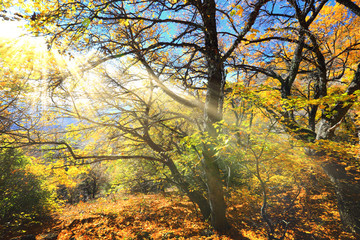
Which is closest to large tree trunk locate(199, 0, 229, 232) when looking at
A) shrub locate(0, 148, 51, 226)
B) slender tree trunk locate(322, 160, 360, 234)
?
slender tree trunk locate(322, 160, 360, 234)

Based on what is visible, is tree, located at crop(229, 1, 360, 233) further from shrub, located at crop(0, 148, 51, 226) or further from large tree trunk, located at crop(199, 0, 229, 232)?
shrub, located at crop(0, 148, 51, 226)

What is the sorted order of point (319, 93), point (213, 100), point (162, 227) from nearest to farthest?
point (213, 100) < point (319, 93) < point (162, 227)

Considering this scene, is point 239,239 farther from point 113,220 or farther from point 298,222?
point 113,220

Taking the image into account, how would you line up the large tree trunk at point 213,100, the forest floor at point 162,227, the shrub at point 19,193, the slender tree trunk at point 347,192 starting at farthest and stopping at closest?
the shrub at point 19,193 < the forest floor at point 162,227 < the slender tree trunk at point 347,192 < the large tree trunk at point 213,100

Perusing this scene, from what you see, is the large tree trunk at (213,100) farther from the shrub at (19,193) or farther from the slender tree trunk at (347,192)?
the shrub at (19,193)

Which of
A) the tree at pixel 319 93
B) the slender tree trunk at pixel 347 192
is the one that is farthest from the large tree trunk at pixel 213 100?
the slender tree trunk at pixel 347 192

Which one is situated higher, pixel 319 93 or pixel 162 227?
pixel 319 93

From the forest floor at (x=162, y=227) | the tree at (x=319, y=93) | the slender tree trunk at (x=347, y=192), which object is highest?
the tree at (x=319, y=93)

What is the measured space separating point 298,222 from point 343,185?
4427mm

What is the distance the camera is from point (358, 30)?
22.9 ft

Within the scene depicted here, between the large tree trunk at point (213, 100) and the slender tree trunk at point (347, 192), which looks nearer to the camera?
the large tree trunk at point (213, 100)

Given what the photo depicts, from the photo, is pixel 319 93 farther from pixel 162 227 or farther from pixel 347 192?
pixel 162 227

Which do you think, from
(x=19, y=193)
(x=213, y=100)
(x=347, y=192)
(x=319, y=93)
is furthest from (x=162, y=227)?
(x=319, y=93)

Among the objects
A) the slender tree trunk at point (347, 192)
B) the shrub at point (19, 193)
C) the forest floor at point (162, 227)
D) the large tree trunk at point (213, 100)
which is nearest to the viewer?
the large tree trunk at point (213, 100)
